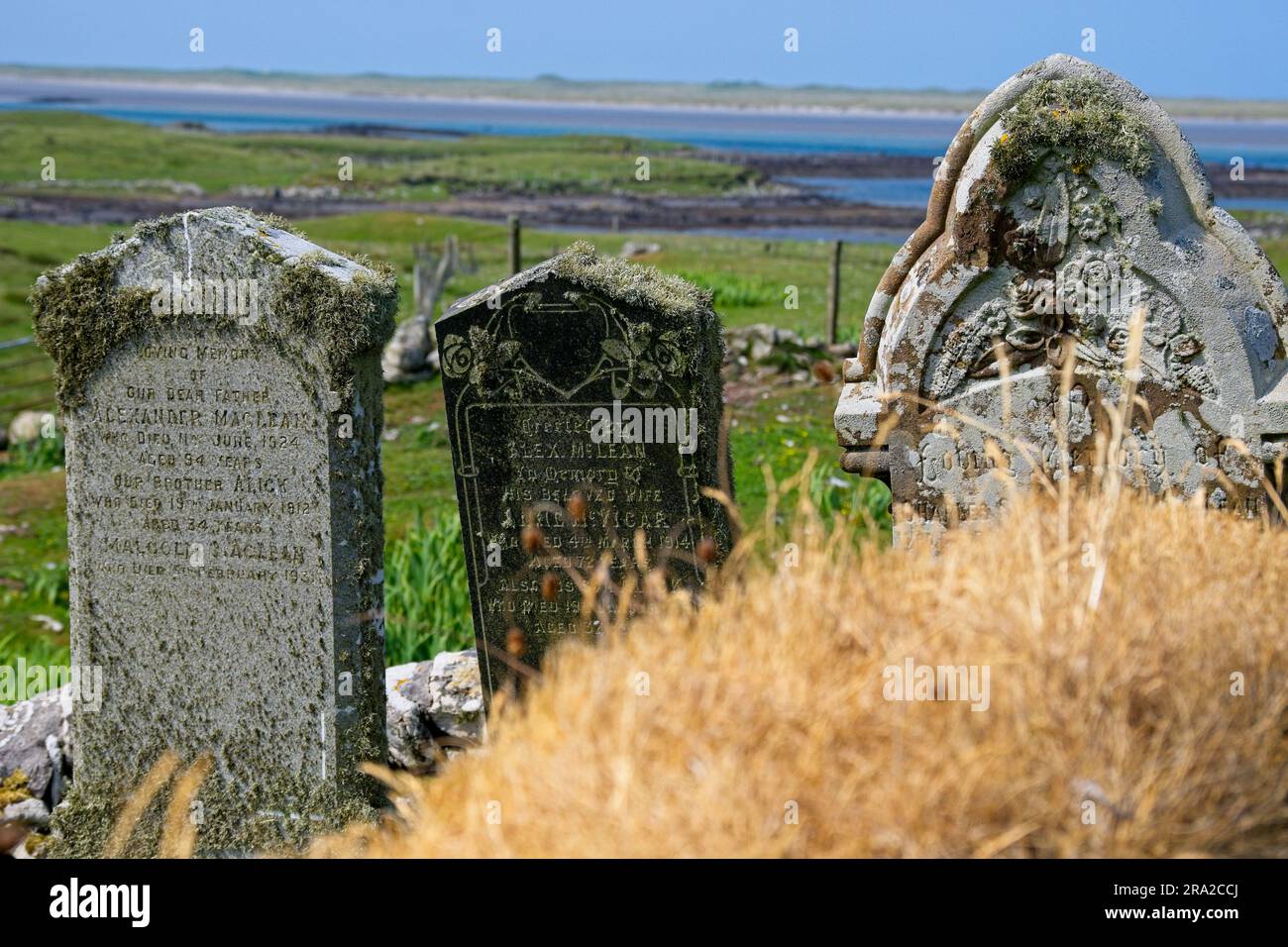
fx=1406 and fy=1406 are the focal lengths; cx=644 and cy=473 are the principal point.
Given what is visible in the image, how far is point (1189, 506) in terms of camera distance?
5.24m

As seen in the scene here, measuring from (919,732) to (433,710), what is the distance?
12.8 ft

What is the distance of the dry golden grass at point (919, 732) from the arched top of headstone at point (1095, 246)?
1867 millimetres

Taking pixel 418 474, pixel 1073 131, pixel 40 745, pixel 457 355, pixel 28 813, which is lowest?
pixel 28 813

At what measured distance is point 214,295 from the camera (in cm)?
591

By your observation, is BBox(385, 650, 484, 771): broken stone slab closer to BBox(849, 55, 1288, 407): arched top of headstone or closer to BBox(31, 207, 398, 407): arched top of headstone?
BBox(31, 207, 398, 407): arched top of headstone

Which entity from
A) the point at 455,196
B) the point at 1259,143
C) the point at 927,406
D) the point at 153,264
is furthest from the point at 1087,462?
the point at 1259,143

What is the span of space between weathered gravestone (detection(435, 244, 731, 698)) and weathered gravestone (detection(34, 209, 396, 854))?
572 mm

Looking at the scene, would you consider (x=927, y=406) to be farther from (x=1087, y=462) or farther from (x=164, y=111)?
(x=164, y=111)

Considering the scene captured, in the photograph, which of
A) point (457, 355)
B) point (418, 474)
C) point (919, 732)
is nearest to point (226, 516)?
point (457, 355)

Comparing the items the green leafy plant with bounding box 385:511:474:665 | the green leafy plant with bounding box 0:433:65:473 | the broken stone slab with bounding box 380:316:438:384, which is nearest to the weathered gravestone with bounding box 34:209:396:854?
the green leafy plant with bounding box 385:511:474:665

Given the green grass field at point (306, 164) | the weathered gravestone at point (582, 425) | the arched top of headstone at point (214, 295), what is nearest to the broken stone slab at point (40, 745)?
the arched top of headstone at point (214, 295)

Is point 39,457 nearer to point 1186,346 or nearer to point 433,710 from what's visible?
point 433,710

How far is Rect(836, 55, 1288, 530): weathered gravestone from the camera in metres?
5.87

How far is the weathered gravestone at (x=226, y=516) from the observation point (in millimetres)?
5883
